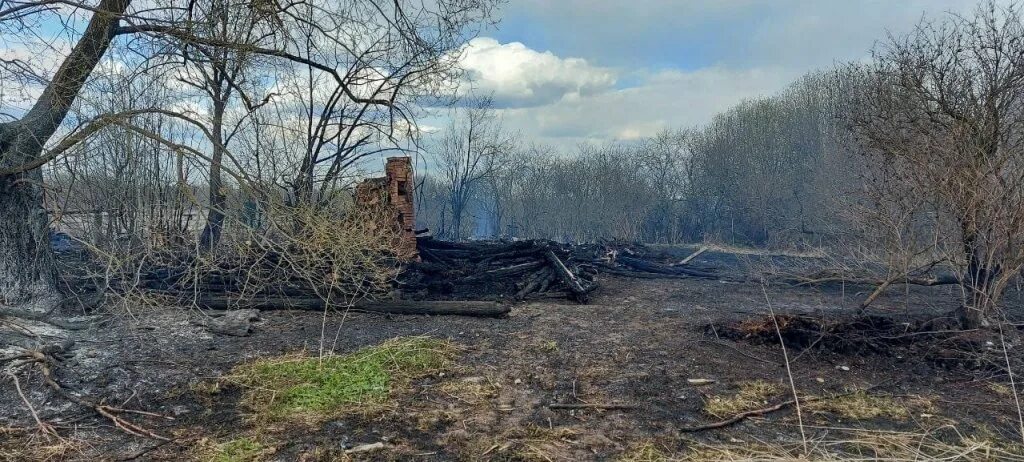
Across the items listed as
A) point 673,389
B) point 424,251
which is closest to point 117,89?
point 424,251

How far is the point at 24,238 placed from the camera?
301 inches

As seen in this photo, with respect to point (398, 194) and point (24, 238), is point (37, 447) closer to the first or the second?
point (24, 238)

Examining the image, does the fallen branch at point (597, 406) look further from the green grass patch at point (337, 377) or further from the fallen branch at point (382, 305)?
the fallen branch at point (382, 305)

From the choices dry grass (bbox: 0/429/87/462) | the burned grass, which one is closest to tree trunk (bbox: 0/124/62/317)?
dry grass (bbox: 0/429/87/462)

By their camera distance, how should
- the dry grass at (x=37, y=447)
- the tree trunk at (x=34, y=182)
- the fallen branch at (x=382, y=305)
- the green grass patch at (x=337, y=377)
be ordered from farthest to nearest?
the fallen branch at (x=382, y=305), the tree trunk at (x=34, y=182), the green grass patch at (x=337, y=377), the dry grass at (x=37, y=447)

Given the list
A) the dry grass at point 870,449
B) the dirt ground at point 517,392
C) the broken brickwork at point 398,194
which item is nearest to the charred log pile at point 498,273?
the broken brickwork at point 398,194

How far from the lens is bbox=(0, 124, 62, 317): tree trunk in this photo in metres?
7.14

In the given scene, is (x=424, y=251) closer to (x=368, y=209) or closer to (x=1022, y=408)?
A: (x=368, y=209)

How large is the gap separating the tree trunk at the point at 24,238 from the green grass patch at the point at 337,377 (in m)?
3.89

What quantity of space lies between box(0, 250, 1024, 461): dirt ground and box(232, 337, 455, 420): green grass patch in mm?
184

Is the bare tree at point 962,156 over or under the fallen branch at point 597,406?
over

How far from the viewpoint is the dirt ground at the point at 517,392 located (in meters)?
4.07

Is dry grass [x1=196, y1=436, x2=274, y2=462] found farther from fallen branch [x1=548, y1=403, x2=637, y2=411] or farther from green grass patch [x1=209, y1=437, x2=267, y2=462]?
fallen branch [x1=548, y1=403, x2=637, y2=411]

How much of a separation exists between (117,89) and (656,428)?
954 cm
